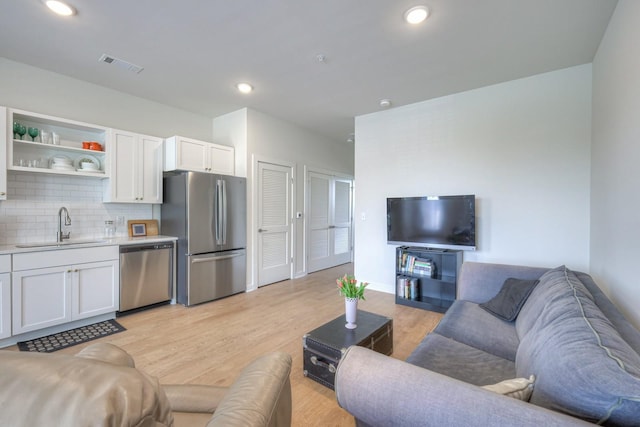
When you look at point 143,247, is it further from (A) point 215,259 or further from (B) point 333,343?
(B) point 333,343

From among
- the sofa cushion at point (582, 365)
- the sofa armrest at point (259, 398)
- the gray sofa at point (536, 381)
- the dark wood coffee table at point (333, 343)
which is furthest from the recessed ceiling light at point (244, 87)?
the sofa cushion at point (582, 365)

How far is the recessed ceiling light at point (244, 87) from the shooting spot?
3427 mm

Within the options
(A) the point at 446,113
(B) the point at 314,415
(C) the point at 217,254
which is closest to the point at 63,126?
(C) the point at 217,254

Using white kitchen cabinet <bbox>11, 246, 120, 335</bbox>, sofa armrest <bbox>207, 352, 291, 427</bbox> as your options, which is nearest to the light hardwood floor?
white kitchen cabinet <bbox>11, 246, 120, 335</bbox>

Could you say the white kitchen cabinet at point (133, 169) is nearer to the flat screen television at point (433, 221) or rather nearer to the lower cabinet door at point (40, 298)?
the lower cabinet door at point (40, 298)

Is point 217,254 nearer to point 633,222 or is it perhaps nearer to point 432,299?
point 432,299

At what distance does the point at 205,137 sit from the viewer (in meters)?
4.63

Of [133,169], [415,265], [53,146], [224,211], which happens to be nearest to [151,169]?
[133,169]

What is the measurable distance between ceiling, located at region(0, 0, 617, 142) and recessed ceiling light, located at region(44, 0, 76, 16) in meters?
0.08

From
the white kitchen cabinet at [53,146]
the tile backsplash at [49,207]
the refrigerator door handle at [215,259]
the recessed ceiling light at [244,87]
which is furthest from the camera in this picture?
the refrigerator door handle at [215,259]

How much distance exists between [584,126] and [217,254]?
4509 millimetres

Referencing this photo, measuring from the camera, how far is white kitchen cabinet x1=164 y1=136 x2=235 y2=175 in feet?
12.2

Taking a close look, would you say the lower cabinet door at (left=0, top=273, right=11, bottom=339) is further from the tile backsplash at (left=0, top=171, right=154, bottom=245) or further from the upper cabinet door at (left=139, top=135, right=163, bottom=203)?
the upper cabinet door at (left=139, top=135, right=163, bottom=203)

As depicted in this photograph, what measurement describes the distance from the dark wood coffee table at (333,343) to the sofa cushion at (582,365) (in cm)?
95
